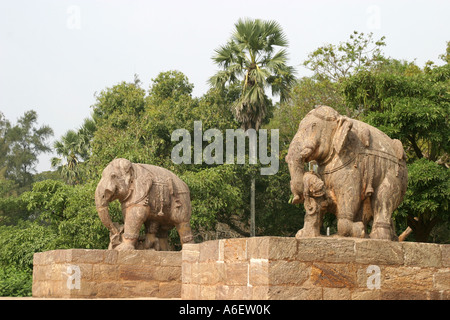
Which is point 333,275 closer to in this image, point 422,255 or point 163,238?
point 422,255

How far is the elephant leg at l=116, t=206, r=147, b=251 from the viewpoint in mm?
10766

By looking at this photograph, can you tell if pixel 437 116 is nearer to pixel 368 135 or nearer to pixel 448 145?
pixel 448 145

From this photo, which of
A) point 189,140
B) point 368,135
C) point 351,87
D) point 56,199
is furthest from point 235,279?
point 189,140

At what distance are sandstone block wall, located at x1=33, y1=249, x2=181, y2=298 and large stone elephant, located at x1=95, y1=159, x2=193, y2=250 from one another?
367 mm

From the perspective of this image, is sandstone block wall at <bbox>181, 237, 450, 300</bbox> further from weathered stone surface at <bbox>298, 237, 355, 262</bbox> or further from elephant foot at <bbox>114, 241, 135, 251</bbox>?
elephant foot at <bbox>114, 241, 135, 251</bbox>

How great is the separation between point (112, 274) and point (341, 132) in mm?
4477

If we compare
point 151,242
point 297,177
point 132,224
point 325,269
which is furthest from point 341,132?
point 151,242

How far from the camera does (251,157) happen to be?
83.8 feet

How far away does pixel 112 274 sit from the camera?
10.4m

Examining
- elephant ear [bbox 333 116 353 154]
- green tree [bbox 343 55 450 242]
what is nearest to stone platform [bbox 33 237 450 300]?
elephant ear [bbox 333 116 353 154]

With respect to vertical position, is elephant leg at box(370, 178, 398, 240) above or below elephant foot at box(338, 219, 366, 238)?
above

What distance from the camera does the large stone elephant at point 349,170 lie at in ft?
25.8

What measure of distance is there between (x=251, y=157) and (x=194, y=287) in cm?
1747

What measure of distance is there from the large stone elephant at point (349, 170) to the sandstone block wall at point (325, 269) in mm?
709
